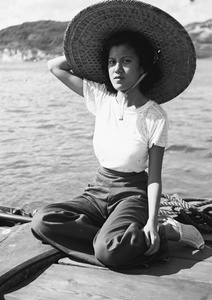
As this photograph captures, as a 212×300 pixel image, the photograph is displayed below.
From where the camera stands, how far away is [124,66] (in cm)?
285

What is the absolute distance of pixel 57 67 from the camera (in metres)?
3.28

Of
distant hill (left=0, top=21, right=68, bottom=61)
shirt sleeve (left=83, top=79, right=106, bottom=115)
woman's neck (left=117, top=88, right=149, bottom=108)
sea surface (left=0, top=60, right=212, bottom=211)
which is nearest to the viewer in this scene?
woman's neck (left=117, top=88, right=149, bottom=108)

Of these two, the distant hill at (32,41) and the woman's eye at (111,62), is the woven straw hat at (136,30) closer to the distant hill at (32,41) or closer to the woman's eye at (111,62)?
the woman's eye at (111,62)

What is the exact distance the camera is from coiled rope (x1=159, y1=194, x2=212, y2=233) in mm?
3174

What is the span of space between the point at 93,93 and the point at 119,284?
127 centimetres

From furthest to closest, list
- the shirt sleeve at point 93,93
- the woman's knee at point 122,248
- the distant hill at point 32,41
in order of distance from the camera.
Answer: the distant hill at point 32,41 < the shirt sleeve at point 93,93 < the woman's knee at point 122,248

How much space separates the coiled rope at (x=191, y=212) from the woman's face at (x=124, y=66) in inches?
35.3

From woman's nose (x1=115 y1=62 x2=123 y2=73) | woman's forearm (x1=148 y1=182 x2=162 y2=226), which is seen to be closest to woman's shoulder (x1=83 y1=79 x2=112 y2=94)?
woman's nose (x1=115 y1=62 x2=123 y2=73)

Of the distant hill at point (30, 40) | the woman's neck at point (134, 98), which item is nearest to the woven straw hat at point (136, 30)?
the woman's neck at point (134, 98)

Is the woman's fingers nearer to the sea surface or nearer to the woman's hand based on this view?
the woman's hand

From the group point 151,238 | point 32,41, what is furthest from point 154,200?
point 32,41

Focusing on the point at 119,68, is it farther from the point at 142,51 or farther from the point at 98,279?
the point at 98,279

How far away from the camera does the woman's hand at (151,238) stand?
8.49 feet

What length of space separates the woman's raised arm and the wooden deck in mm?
1070
